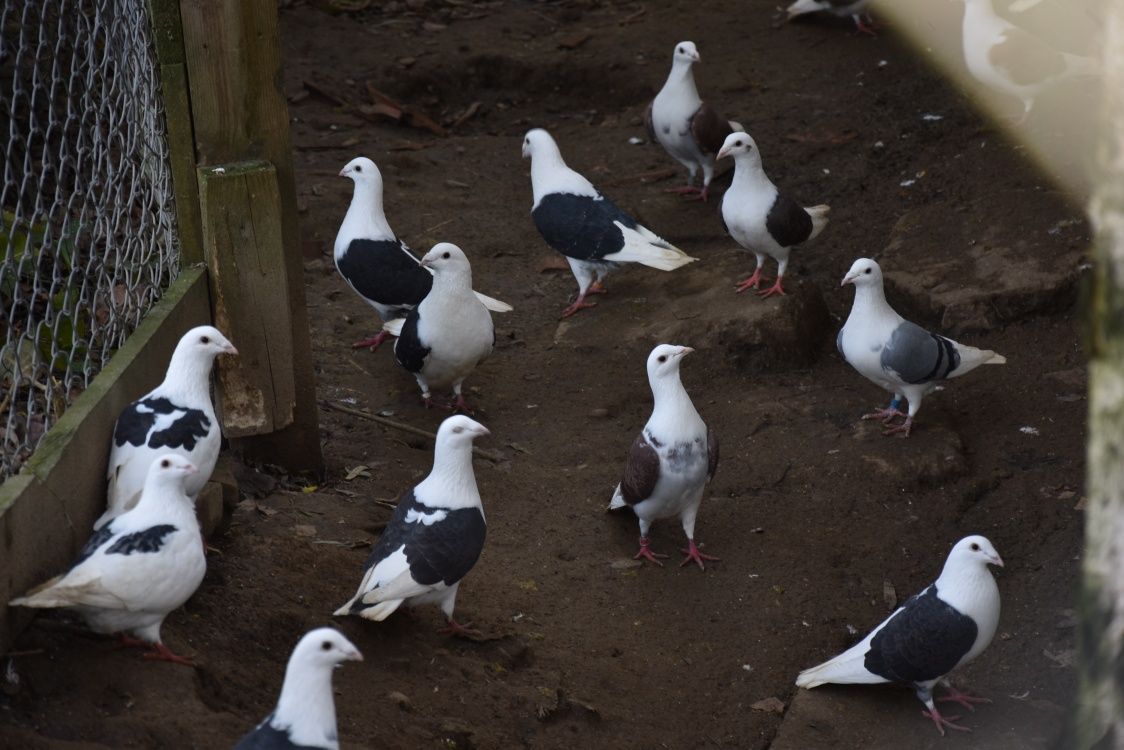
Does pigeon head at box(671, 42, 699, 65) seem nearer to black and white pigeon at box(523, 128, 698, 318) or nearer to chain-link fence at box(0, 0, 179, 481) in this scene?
black and white pigeon at box(523, 128, 698, 318)

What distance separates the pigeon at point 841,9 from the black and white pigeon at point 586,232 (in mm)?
3907

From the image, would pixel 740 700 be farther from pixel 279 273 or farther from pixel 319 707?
pixel 279 273

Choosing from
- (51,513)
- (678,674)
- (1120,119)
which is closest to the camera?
(1120,119)

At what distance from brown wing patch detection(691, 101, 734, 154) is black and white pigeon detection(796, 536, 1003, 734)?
477 cm

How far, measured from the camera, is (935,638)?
412cm

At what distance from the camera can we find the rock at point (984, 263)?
262 inches

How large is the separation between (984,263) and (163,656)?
17.2 feet

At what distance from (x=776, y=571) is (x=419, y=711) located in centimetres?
190

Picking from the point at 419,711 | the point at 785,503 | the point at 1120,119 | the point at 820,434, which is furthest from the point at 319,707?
the point at 820,434

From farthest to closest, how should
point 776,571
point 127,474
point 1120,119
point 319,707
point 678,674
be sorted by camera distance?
point 776,571
point 678,674
point 127,474
point 319,707
point 1120,119

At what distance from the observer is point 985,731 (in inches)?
163

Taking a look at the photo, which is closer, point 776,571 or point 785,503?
point 776,571

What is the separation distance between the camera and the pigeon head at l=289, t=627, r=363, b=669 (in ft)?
9.85

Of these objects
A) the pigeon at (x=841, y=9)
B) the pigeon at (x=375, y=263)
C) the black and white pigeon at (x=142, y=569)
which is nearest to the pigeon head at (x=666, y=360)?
the pigeon at (x=375, y=263)
